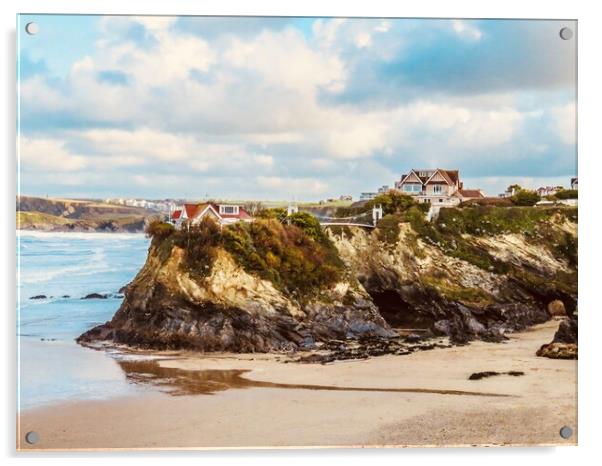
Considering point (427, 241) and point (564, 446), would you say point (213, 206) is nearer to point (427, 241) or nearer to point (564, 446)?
point (427, 241)

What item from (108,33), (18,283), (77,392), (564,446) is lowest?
A: (564,446)

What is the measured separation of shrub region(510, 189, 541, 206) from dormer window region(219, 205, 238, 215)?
293cm

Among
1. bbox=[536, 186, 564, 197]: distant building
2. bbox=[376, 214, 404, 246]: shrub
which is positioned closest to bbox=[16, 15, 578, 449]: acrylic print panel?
bbox=[536, 186, 564, 197]: distant building

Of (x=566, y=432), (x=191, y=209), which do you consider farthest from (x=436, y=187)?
(x=566, y=432)

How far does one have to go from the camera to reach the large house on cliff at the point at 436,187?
7.12 metres

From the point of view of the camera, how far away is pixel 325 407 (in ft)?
20.8

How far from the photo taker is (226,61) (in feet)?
21.6

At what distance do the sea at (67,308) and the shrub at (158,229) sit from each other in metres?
0.10

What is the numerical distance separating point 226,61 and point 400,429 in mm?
3778

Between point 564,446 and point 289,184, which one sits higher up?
point 289,184

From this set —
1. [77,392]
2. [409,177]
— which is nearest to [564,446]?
[409,177]

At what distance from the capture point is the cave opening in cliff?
24.9ft

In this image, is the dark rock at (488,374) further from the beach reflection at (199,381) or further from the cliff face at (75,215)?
the cliff face at (75,215)
